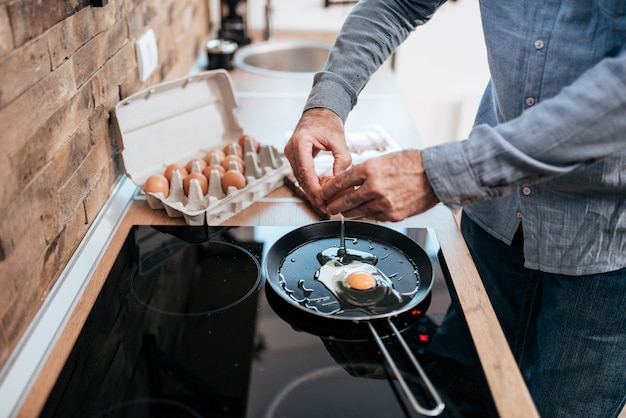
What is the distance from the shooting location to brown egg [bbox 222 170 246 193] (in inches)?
49.0

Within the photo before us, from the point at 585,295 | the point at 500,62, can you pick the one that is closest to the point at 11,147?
the point at 500,62

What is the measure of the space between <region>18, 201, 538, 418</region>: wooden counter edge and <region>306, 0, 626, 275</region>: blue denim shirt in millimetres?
143

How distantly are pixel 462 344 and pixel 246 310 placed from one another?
1.11ft

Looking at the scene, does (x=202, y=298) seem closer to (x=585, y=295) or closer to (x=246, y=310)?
(x=246, y=310)

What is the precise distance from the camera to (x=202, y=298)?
99cm

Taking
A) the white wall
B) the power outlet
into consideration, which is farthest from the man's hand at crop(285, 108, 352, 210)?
the white wall

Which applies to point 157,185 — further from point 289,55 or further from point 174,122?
point 289,55

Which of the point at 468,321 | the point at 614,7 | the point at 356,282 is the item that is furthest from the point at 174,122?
the point at 614,7

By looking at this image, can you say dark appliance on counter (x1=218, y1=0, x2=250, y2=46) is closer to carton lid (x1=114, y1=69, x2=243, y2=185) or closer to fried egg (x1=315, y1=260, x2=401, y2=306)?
carton lid (x1=114, y1=69, x2=243, y2=185)

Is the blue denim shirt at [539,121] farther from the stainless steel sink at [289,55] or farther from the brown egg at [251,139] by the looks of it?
the stainless steel sink at [289,55]

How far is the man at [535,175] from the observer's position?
2.64 feet

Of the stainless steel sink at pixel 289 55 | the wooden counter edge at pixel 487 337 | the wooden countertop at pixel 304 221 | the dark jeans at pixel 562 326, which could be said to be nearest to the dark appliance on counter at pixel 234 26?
the stainless steel sink at pixel 289 55

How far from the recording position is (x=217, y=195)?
1.25m

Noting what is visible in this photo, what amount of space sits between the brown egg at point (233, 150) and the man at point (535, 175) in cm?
30
